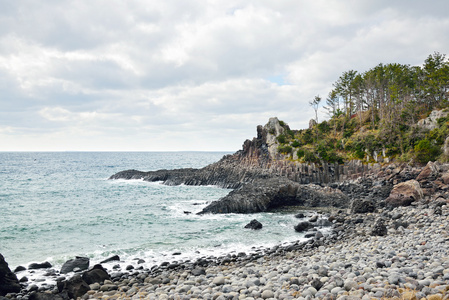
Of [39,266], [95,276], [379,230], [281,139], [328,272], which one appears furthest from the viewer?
[281,139]

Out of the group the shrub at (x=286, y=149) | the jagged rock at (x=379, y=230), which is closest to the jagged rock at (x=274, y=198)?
the jagged rock at (x=379, y=230)

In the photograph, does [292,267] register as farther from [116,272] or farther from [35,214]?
[35,214]

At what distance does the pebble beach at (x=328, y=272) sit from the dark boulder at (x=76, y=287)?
1.01ft

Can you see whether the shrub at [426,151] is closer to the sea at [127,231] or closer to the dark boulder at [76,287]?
the sea at [127,231]

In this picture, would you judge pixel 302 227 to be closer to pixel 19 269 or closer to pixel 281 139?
pixel 19 269

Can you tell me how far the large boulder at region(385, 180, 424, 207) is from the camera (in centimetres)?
2730

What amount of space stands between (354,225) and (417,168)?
20.0 metres

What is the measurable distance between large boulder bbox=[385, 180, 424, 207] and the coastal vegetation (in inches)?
442

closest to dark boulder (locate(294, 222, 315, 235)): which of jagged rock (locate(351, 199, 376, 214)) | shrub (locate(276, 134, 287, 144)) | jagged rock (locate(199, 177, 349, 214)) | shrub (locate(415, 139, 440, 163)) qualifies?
jagged rock (locate(351, 199, 376, 214))

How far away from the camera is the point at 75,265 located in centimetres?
1694

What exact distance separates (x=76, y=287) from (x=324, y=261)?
440 inches

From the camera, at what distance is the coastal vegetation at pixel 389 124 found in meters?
42.4

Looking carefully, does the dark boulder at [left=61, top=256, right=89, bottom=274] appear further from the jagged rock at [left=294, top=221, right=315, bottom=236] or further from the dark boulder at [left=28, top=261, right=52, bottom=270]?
the jagged rock at [left=294, top=221, right=315, bottom=236]

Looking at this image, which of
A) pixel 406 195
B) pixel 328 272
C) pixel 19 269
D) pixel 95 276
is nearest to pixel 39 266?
pixel 19 269
